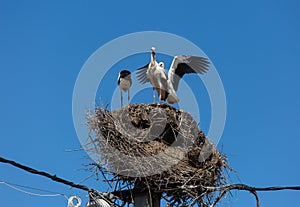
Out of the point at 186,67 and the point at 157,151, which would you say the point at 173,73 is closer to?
the point at 186,67

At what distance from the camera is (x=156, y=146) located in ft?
28.4

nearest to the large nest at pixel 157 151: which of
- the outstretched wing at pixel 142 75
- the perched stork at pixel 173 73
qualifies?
the perched stork at pixel 173 73

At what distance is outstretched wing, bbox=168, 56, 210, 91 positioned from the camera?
34.5 feet

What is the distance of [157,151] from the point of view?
850 cm

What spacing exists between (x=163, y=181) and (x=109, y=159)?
2.48 ft

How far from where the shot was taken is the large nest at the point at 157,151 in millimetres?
7875

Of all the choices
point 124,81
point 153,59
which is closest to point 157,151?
point 124,81

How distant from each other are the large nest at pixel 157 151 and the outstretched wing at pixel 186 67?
1.30m

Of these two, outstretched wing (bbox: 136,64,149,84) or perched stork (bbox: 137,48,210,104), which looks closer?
perched stork (bbox: 137,48,210,104)

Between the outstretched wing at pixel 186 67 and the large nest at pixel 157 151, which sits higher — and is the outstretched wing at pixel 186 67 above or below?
above

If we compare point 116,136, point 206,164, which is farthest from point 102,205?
point 206,164

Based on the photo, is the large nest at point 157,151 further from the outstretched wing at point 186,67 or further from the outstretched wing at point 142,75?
the outstretched wing at point 142,75

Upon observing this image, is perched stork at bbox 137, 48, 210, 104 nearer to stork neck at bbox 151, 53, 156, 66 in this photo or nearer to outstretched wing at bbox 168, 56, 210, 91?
outstretched wing at bbox 168, 56, 210, 91

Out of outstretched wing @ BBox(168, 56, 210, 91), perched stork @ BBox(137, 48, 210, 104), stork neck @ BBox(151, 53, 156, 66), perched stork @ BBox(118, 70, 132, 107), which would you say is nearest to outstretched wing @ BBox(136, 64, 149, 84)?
stork neck @ BBox(151, 53, 156, 66)
